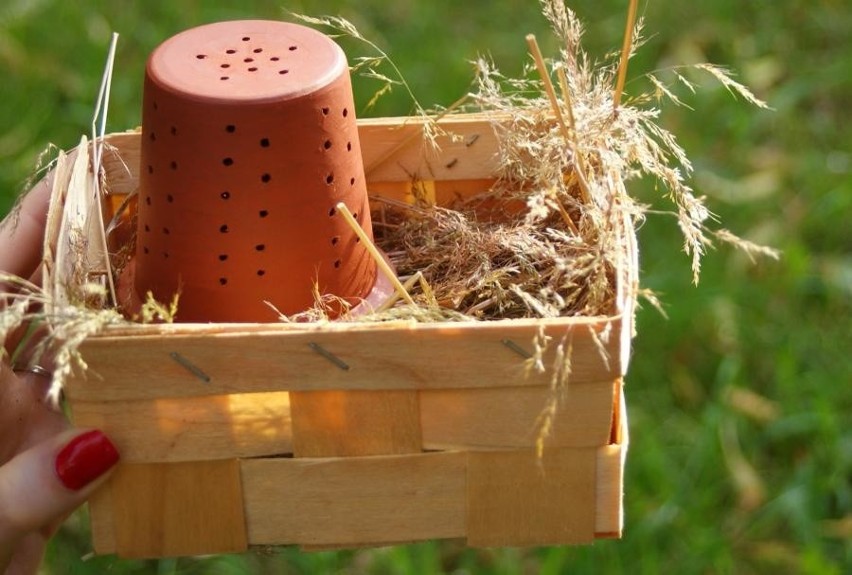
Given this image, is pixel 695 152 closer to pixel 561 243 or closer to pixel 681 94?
pixel 681 94

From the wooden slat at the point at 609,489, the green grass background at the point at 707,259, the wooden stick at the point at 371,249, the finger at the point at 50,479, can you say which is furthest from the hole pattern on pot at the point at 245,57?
the green grass background at the point at 707,259

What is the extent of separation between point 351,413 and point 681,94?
67.6 inches

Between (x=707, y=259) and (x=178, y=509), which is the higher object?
(x=178, y=509)

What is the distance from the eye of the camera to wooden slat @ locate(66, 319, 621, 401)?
995 millimetres

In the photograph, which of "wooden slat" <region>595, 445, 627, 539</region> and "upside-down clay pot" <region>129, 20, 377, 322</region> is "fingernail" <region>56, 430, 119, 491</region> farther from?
"wooden slat" <region>595, 445, 627, 539</region>

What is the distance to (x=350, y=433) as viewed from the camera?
1.07 m

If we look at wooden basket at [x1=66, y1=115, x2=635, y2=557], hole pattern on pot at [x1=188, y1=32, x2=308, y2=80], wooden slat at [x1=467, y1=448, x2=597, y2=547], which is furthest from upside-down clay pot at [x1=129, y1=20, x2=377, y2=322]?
wooden slat at [x1=467, y1=448, x2=597, y2=547]

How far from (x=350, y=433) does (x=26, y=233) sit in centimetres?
56

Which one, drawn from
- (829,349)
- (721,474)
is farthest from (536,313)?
(829,349)

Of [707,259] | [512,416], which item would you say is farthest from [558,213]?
[707,259]

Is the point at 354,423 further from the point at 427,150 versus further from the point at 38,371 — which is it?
the point at 38,371

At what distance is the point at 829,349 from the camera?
7.23ft

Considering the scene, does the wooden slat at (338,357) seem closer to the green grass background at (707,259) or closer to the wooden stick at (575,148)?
the wooden stick at (575,148)

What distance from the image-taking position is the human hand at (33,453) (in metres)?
1.07
